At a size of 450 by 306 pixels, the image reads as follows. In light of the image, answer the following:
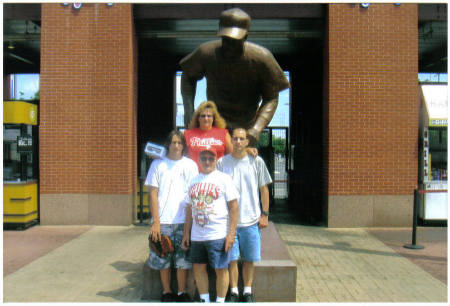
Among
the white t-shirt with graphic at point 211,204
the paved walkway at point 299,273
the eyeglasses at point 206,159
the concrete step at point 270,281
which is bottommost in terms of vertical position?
the paved walkway at point 299,273

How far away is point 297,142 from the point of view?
1250 centimetres

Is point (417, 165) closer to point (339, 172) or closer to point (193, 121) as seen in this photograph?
point (339, 172)

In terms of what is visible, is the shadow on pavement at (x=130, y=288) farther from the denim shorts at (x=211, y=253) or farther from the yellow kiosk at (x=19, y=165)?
the yellow kiosk at (x=19, y=165)

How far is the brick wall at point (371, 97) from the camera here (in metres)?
8.75

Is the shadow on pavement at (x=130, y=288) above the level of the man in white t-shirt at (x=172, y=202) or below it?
below

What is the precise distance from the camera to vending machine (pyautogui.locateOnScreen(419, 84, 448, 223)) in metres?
9.13

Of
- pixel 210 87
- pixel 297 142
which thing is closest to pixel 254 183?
pixel 210 87

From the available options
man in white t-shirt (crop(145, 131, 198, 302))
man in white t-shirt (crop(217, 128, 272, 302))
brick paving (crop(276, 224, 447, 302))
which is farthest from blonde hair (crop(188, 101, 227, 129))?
brick paving (crop(276, 224, 447, 302))

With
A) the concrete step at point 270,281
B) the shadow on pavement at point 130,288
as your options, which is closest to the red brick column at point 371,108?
the shadow on pavement at point 130,288

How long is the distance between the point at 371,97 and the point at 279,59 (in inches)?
187

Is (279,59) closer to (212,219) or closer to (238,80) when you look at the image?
(238,80)

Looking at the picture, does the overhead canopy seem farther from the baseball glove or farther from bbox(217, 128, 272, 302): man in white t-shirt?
the baseball glove

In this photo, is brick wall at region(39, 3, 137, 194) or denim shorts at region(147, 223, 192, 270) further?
brick wall at region(39, 3, 137, 194)

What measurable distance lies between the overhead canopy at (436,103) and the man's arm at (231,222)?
7.05 metres
